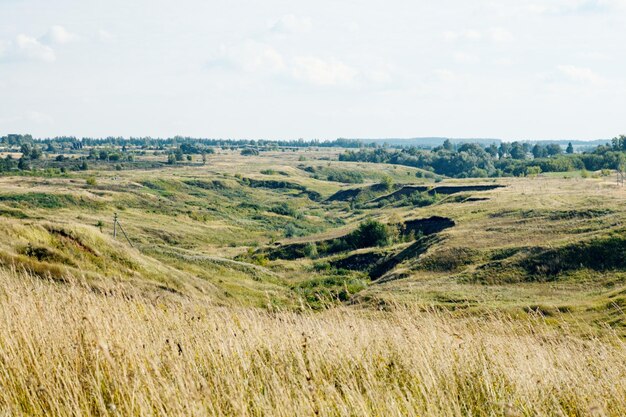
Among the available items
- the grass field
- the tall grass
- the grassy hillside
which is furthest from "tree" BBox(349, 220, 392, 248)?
the tall grass

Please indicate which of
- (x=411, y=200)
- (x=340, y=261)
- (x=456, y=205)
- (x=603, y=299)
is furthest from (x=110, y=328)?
(x=411, y=200)

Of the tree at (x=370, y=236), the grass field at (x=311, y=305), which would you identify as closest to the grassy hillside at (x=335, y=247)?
the grass field at (x=311, y=305)

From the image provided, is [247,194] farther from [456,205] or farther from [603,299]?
[603,299]

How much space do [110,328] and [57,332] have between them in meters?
0.67

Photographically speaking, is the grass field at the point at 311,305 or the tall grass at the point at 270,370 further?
the grass field at the point at 311,305

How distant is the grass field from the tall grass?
0.12 ft

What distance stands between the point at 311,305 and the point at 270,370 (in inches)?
1805

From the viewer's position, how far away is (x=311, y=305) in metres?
52.5

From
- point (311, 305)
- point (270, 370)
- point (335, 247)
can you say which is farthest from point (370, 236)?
point (270, 370)

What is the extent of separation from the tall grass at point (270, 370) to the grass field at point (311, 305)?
37mm

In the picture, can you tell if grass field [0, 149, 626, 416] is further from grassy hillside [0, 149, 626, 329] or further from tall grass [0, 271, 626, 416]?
grassy hillside [0, 149, 626, 329]

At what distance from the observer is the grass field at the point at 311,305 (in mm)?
6348

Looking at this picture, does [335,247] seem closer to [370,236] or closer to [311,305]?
[370,236]

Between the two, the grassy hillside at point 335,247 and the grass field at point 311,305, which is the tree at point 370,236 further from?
the grass field at point 311,305
